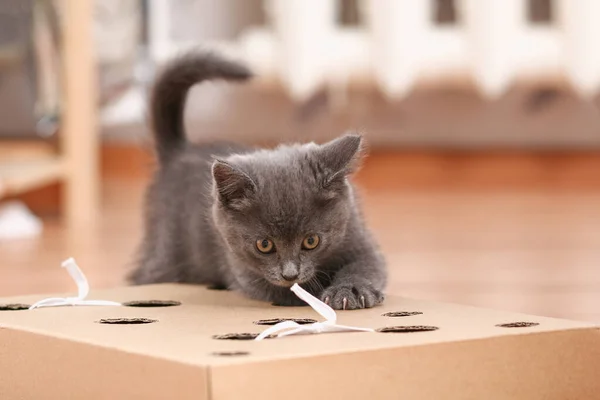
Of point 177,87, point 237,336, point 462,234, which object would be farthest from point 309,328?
point 462,234

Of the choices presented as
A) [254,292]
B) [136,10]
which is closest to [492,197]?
[136,10]

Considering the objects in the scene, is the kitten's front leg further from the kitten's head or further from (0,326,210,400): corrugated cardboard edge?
(0,326,210,400): corrugated cardboard edge

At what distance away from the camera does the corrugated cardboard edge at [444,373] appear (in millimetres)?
1011

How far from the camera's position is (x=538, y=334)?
3.80 ft

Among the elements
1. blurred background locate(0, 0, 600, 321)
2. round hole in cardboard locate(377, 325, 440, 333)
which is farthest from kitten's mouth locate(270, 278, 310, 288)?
blurred background locate(0, 0, 600, 321)

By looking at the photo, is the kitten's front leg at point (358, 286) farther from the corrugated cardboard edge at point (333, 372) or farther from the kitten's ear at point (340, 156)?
the corrugated cardboard edge at point (333, 372)

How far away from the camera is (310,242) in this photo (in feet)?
4.55

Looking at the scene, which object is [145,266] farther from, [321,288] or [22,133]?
[22,133]

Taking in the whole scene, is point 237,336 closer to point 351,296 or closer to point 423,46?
point 351,296

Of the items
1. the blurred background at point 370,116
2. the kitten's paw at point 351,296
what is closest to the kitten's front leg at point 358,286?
the kitten's paw at point 351,296

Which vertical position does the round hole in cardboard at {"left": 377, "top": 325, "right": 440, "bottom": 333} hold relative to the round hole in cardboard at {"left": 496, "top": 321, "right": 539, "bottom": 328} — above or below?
below

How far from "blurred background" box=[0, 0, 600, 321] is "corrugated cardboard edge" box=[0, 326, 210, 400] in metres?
0.93

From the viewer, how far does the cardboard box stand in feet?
3.34

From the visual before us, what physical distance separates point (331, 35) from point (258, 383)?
9.01 feet
